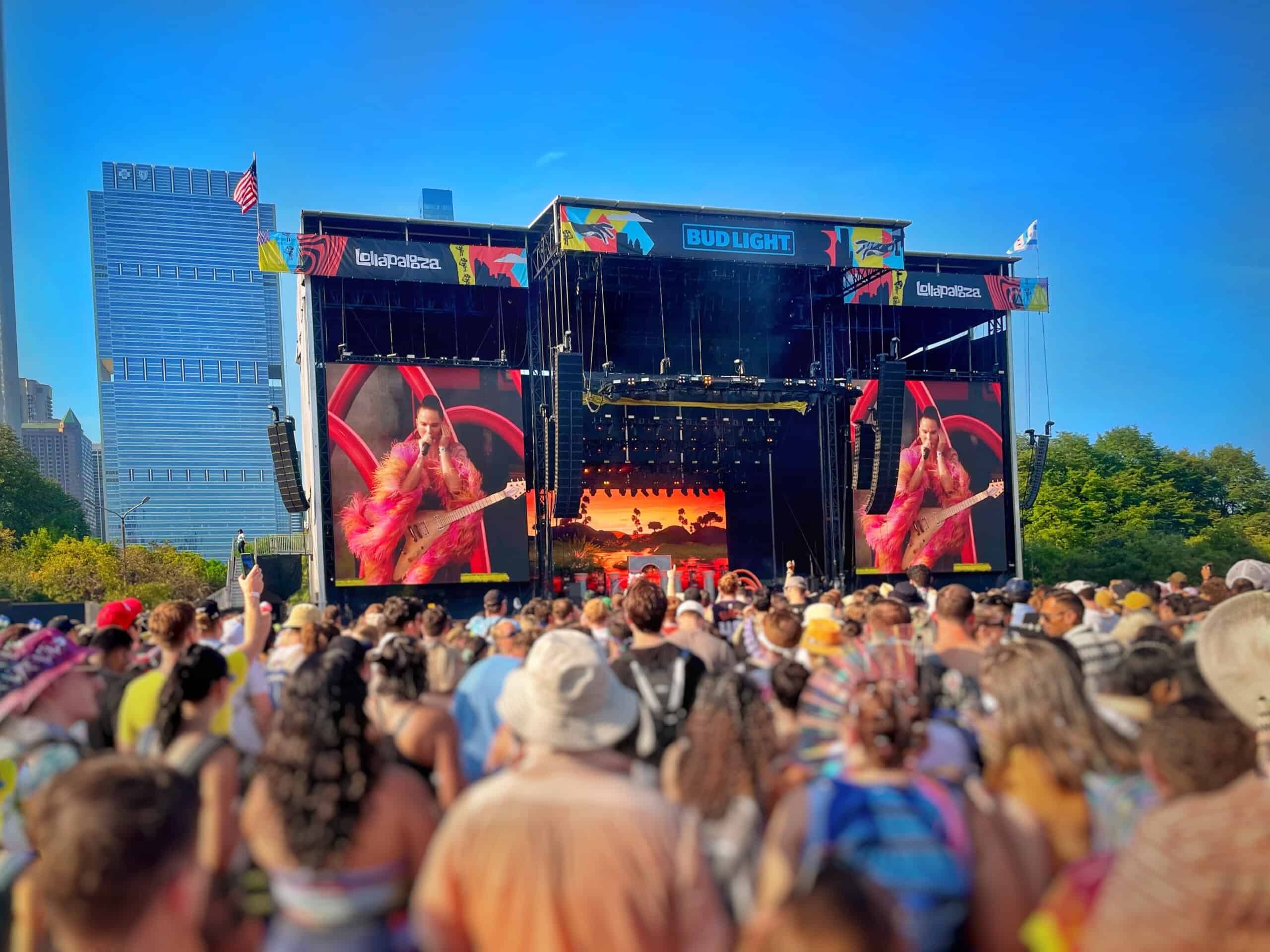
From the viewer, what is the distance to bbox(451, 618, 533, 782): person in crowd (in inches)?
147

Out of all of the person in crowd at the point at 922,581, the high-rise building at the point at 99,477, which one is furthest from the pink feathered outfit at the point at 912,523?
the high-rise building at the point at 99,477

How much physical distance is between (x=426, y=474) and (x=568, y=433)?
3610 mm

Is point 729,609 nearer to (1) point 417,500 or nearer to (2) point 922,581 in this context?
(2) point 922,581

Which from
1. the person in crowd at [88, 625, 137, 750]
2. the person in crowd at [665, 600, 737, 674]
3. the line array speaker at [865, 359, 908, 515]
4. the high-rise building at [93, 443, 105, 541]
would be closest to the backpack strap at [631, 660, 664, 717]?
the person in crowd at [665, 600, 737, 674]

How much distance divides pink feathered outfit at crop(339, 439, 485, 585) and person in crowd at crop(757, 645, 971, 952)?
1815 cm

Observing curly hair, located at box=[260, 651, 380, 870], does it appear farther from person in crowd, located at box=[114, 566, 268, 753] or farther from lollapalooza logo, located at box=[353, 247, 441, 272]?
lollapalooza logo, located at box=[353, 247, 441, 272]


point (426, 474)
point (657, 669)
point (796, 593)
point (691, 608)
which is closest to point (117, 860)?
point (657, 669)

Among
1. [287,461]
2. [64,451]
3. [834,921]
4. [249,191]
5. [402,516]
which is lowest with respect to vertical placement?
[402,516]

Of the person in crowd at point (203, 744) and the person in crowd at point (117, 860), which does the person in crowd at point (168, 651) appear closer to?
the person in crowd at point (203, 744)

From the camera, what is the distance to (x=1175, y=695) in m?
3.33

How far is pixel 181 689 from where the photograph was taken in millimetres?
3191

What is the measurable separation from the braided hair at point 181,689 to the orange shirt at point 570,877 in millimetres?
1368

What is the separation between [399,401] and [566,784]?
1861cm

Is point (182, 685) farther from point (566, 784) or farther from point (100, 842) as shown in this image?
point (566, 784)
